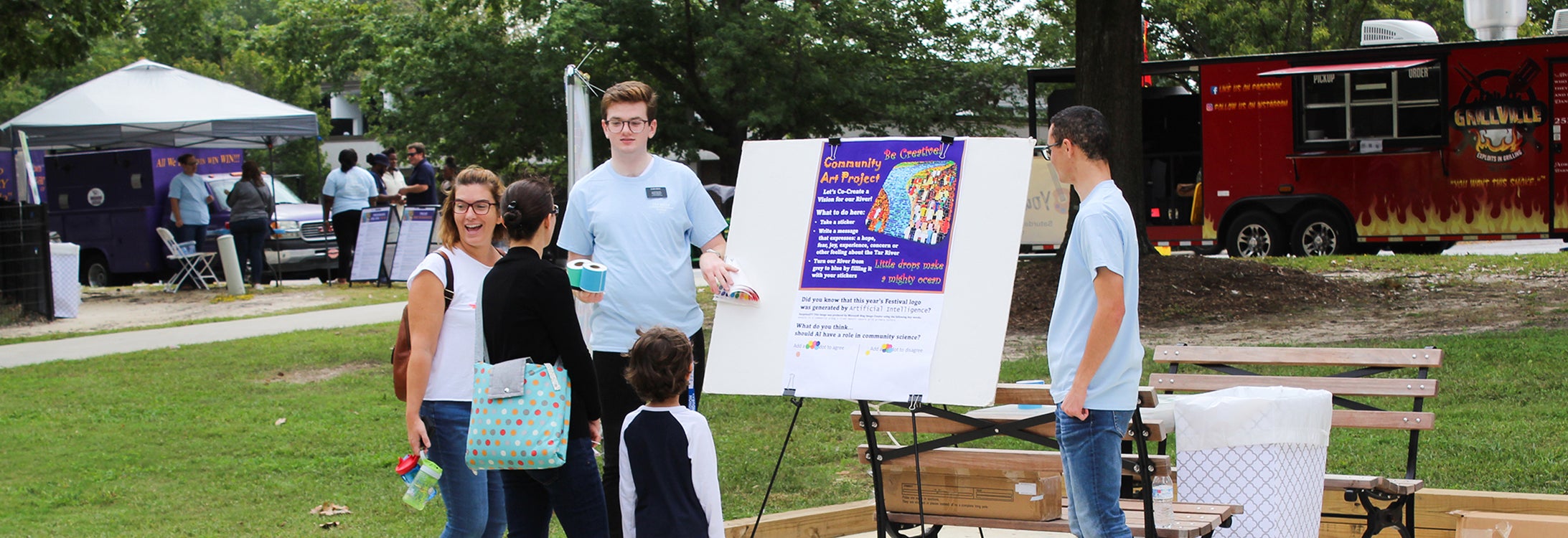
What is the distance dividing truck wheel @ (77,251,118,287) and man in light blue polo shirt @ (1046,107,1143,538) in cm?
1994

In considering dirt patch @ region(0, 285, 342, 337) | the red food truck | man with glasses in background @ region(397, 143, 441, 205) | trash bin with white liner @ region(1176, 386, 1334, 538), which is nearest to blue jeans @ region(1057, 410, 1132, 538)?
trash bin with white liner @ region(1176, 386, 1334, 538)

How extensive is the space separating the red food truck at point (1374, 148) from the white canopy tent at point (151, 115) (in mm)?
10233

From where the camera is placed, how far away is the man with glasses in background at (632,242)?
5039mm

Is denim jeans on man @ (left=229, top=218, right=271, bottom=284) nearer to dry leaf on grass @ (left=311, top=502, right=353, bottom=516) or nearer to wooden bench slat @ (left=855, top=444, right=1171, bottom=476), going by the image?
dry leaf on grass @ (left=311, top=502, right=353, bottom=516)

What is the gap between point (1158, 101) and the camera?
69.2 feet

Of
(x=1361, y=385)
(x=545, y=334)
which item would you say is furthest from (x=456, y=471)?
(x=1361, y=385)

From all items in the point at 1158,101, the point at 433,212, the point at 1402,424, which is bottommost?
the point at 1402,424

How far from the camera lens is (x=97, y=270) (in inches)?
842

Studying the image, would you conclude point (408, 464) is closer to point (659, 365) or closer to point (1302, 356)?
point (659, 365)

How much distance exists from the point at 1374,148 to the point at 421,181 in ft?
39.9

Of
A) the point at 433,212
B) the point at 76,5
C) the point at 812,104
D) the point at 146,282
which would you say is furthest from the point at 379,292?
the point at 812,104

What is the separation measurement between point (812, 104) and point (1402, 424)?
80.0 feet

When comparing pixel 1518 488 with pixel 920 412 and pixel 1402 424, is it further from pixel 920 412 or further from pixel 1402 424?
pixel 920 412

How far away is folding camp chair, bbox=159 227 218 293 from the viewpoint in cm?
1880
